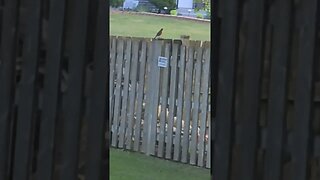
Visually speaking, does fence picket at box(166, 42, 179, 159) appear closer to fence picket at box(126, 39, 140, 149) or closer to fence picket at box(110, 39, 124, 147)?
fence picket at box(126, 39, 140, 149)

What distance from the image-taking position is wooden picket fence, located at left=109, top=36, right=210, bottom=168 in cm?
688

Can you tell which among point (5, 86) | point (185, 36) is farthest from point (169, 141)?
point (5, 86)

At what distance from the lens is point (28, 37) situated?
2.30 metres

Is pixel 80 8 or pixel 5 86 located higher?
pixel 80 8

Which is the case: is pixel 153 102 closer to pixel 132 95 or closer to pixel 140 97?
pixel 140 97

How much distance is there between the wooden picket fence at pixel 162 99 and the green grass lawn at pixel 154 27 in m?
0.20

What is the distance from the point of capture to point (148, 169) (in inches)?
259

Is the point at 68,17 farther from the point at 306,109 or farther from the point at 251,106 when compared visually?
the point at 306,109

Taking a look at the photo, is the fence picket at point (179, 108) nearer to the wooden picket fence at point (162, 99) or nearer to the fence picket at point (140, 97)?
the wooden picket fence at point (162, 99)

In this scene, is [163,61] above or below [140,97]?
above

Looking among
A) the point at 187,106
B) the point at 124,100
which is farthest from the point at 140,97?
the point at 187,106

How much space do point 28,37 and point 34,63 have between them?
106mm

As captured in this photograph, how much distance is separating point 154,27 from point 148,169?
214 centimetres

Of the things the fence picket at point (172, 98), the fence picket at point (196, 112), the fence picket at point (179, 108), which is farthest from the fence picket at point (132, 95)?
the fence picket at point (196, 112)
